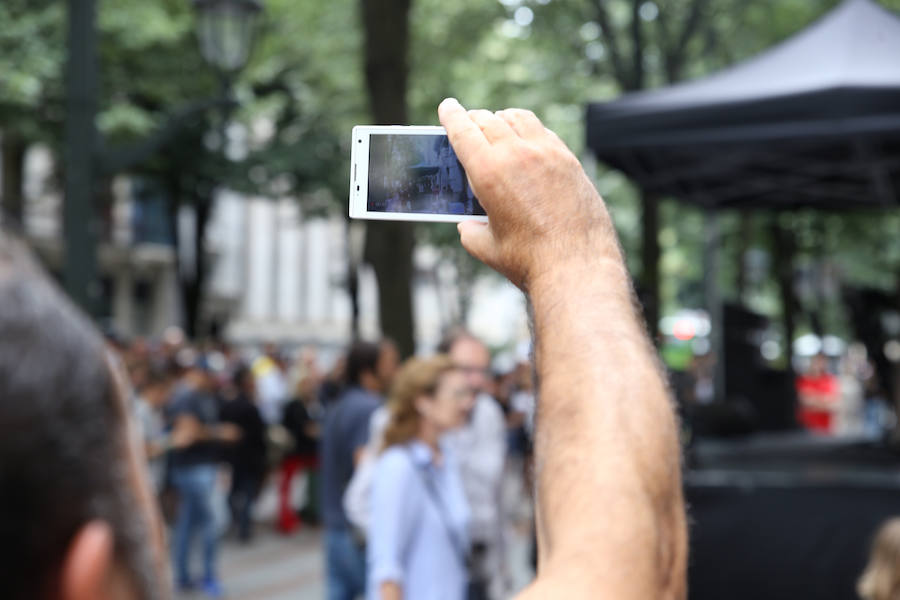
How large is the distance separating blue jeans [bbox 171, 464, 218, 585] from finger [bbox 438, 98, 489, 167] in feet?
27.1

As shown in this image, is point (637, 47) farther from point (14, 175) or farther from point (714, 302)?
point (14, 175)

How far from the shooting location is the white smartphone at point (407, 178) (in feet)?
4.28

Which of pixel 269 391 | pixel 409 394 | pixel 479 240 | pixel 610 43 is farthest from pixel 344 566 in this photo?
pixel 269 391

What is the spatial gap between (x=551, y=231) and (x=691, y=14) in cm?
1585

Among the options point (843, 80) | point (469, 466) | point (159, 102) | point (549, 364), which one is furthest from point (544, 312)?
point (159, 102)

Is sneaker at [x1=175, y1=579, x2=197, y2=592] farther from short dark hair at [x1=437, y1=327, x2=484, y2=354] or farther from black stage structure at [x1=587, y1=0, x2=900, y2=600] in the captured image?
short dark hair at [x1=437, y1=327, x2=484, y2=354]

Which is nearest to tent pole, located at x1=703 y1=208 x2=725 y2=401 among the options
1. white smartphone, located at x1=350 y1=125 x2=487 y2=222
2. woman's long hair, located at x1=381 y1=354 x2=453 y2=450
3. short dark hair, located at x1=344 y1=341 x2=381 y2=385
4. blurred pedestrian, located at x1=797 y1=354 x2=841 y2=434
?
short dark hair, located at x1=344 y1=341 x2=381 y2=385

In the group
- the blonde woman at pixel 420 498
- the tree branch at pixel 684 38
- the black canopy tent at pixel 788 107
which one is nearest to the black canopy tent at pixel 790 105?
the black canopy tent at pixel 788 107

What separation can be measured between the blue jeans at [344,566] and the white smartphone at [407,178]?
4.62 metres

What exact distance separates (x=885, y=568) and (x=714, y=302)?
27.7 feet

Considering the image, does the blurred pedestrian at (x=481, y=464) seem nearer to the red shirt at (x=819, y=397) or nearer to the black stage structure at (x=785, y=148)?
the black stage structure at (x=785, y=148)

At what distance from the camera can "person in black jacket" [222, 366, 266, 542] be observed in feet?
38.4

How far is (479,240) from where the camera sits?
1216 mm

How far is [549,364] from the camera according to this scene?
110 cm
